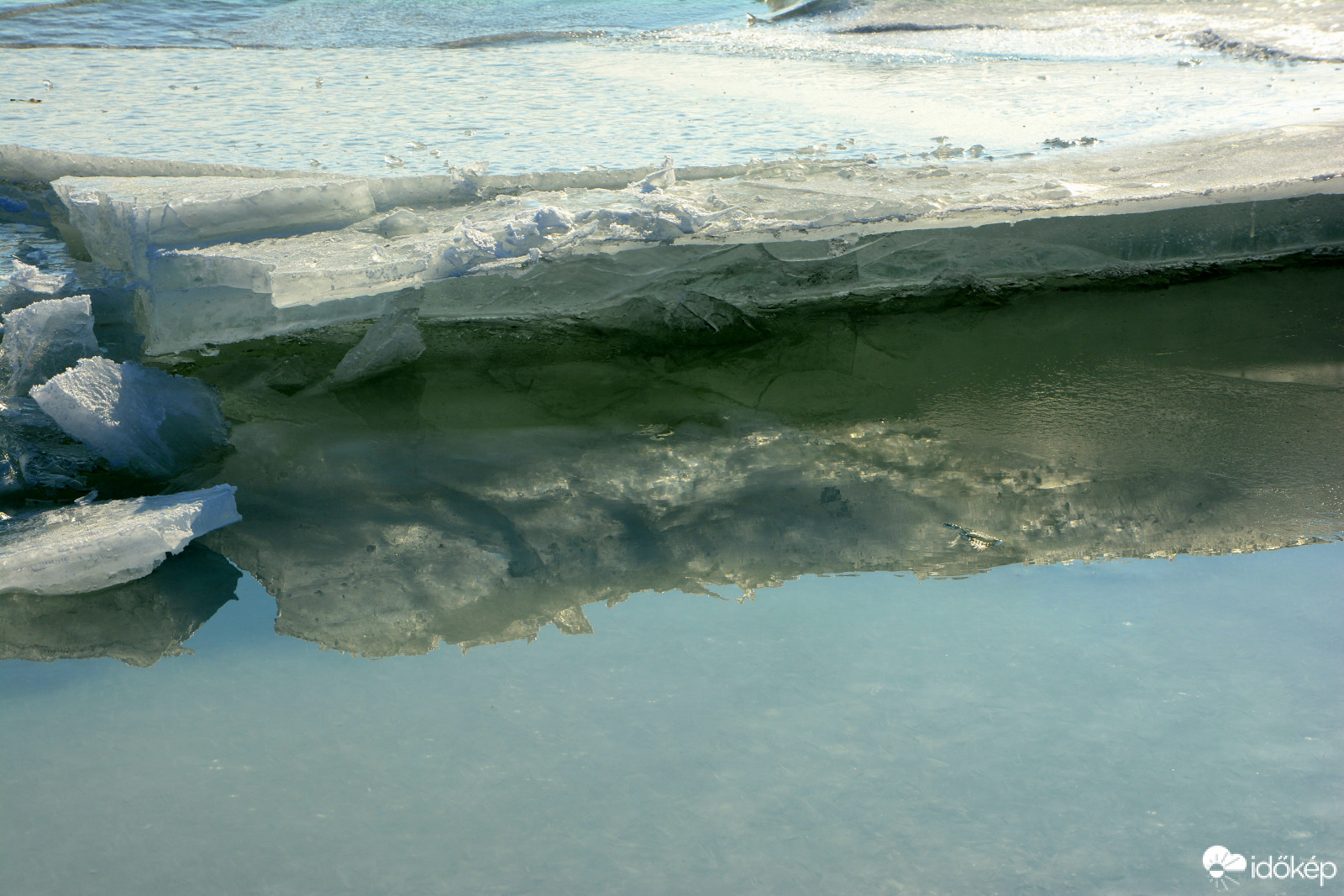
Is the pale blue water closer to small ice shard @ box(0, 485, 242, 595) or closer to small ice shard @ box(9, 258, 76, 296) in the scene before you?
small ice shard @ box(0, 485, 242, 595)

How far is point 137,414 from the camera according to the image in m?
1.30

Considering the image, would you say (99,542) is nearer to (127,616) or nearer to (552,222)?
(127,616)

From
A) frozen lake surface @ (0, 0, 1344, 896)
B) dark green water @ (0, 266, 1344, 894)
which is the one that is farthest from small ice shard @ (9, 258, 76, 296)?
dark green water @ (0, 266, 1344, 894)

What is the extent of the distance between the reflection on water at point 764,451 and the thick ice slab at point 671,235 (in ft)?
0.28

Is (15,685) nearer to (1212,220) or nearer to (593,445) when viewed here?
(593,445)

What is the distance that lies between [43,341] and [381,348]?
1.49ft

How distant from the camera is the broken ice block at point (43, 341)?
1.32 meters

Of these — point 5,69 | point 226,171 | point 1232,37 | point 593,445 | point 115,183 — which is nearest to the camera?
point 593,445

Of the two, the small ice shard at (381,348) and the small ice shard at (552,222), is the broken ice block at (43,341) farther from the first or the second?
the small ice shard at (552,222)

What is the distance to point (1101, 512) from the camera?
50.5 inches

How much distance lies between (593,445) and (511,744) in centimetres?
57

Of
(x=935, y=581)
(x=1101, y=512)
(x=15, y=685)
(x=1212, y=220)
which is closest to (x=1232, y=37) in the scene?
(x=1212, y=220)

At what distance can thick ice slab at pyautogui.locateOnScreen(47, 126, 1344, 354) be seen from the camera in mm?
1429

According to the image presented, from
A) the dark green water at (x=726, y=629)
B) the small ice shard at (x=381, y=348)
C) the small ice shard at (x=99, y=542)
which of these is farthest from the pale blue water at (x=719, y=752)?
the small ice shard at (x=381, y=348)
